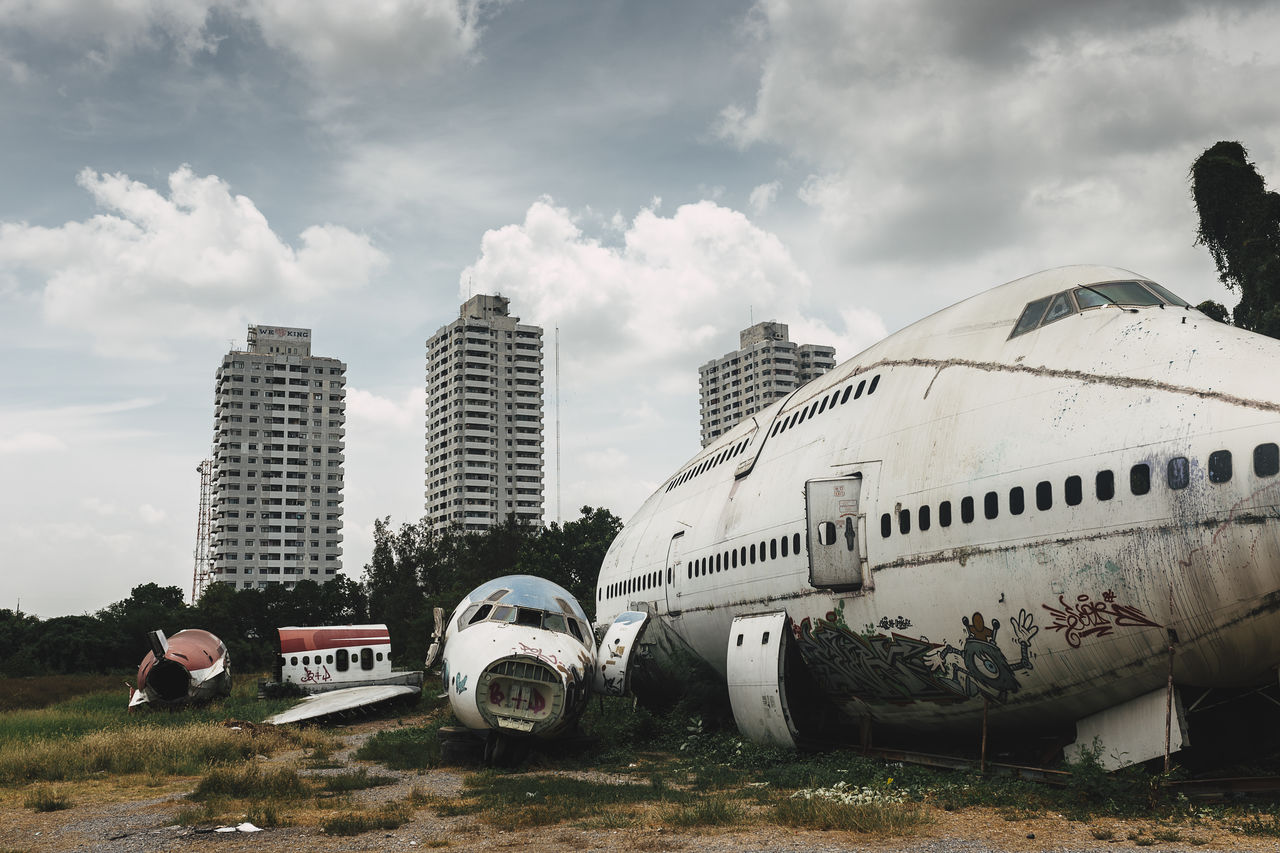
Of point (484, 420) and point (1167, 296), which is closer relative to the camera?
point (1167, 296)

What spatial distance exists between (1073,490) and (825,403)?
7991 mm

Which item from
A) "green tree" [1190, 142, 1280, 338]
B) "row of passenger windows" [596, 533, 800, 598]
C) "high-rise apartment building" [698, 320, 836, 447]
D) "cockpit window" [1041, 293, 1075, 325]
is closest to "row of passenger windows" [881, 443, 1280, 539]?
"cockpit window" [1041, 293, 1075, 325]

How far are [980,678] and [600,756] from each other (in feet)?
30.6

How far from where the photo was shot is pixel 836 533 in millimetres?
17688

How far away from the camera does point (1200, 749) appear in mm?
15617

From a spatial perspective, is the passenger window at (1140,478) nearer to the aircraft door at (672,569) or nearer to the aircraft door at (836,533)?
the aircraft door at (836,533)

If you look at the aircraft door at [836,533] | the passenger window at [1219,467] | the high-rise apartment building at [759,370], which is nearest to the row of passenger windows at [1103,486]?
the passenger window at [1219,467]

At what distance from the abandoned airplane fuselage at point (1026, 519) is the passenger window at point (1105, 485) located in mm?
29

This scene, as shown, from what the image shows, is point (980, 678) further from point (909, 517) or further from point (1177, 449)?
point (1177, 449)

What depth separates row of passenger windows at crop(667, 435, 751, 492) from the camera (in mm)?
26578

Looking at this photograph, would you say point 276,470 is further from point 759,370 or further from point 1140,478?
point 1140,478

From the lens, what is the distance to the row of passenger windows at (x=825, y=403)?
1936 centimetres

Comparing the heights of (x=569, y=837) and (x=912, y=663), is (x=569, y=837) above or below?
below

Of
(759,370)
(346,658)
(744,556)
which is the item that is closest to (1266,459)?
(744,556)
